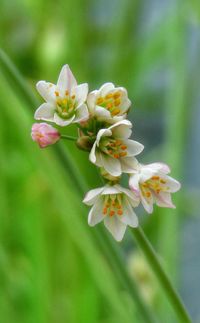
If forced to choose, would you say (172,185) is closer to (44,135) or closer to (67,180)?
(44,135)

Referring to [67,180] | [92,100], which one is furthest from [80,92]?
[67,180]

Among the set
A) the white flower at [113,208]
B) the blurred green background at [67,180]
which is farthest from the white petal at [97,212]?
the blurred green background at [67,180]

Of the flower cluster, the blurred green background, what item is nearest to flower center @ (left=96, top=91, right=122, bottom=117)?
the flower cluster

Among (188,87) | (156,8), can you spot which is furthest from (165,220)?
(156,8)

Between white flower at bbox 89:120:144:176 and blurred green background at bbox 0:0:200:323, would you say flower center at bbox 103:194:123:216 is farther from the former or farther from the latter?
blurred green background at bbox 0:0:200:323

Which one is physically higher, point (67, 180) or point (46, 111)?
point (46, 111)

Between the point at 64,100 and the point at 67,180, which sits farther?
the point at 67,180

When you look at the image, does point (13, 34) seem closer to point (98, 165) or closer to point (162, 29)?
point (162, 29)
